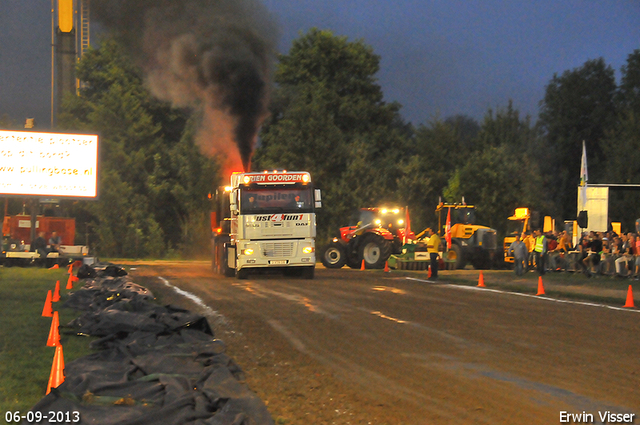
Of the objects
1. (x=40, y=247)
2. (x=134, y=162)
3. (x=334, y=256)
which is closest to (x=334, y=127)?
(x=134, y=162)

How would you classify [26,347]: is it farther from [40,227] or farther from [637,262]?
[40,227]

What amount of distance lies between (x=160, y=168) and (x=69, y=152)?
24.0m

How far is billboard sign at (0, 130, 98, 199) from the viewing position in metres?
28.4

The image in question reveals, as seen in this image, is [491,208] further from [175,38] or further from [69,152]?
[69,152]

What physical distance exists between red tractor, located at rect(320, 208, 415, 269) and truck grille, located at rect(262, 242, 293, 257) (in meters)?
8.56

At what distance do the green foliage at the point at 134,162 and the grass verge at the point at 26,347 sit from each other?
30.9 metres

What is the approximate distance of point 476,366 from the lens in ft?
30.2

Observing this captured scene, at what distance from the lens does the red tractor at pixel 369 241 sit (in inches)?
1262

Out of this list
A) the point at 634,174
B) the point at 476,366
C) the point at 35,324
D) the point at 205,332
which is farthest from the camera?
the point at 634,174

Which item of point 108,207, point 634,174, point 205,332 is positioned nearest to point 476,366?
point 205,332

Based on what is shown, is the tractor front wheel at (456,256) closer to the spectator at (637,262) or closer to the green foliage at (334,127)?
the spectator at (637,262)

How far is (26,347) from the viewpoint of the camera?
10.1 meters

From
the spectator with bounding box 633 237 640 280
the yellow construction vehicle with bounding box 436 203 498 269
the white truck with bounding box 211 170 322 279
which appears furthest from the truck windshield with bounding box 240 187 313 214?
the spectator with bounding box 633 237 640 280

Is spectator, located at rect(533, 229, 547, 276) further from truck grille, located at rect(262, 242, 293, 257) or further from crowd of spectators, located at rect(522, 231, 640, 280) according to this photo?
truck grille, located at rect(262, 242, 293, 257)
